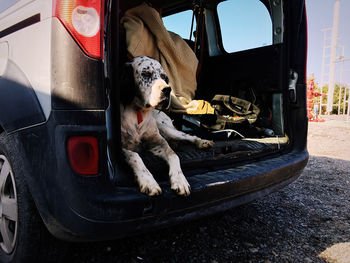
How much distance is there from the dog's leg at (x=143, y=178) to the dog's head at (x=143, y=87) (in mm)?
492

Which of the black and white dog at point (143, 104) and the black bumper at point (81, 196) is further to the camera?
the black and white dog at point (143, 104)

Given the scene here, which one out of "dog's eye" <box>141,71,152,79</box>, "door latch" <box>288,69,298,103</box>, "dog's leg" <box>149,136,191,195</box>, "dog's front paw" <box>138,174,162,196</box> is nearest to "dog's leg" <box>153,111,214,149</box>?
"dog's leg" <box>149,136,191,195</box>

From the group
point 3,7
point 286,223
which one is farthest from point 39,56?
point 286,223

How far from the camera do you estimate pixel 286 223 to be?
254 cm

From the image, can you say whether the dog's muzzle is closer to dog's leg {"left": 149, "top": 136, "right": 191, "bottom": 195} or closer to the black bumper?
dog's leg {"left": 149, "top": 136, "right": 191, "bottom": 195}

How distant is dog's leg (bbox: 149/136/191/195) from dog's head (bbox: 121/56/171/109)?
297 mm

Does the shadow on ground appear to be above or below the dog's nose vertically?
below

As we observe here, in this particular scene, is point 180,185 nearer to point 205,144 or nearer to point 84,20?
point 205,144

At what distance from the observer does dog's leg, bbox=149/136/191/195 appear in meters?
1.48

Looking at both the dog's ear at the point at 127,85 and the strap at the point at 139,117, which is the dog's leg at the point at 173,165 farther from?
the dog's ear at the point at 127,85

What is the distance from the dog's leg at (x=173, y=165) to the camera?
148cm

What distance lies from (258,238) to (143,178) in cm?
127

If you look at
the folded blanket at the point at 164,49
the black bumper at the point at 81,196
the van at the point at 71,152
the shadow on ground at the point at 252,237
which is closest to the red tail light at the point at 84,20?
the van at the point at 71,152

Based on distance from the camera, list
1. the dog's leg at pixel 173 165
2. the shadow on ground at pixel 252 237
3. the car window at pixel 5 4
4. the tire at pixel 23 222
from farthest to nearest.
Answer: the shadow on ground at pixel 252 237 → the car window at pixel 5 4 → the dog's leg at pixel 173 165 → the tire at pixel 23 222
